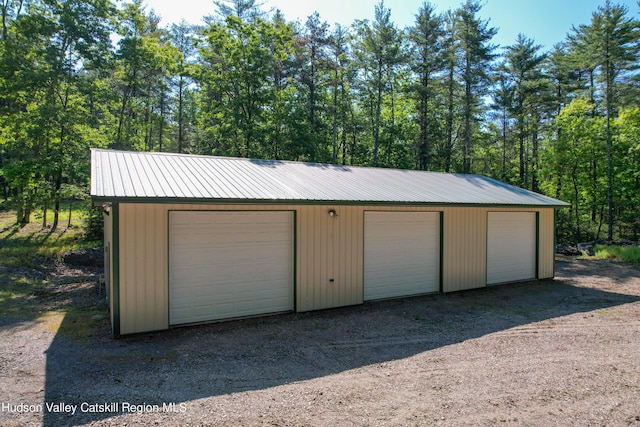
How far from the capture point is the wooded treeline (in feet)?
45.7

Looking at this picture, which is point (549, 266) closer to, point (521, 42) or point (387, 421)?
point (387, 421)

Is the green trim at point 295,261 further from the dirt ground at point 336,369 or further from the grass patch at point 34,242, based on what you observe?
the grass patch at point 34,242

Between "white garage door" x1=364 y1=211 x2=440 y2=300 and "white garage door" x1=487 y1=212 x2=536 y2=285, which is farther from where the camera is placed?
"white garage door" x1=487 y1=212 x2=536 y2=285

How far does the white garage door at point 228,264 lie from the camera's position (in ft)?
19.0

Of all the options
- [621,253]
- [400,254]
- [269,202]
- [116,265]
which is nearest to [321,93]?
[400,254]

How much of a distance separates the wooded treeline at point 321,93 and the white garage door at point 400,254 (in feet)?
34.9

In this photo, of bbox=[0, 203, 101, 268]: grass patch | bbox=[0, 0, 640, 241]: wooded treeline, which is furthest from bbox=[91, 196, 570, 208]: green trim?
bbox=[0, 0, 640, 241]: wooded treeline

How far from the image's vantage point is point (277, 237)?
656cm

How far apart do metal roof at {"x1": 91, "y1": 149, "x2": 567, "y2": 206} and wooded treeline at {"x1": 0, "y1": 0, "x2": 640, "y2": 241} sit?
857cm

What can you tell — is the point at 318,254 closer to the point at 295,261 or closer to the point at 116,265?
the point at 295,261

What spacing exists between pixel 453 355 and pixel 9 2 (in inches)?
819

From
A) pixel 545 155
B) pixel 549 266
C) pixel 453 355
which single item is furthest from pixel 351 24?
pixel 453 355

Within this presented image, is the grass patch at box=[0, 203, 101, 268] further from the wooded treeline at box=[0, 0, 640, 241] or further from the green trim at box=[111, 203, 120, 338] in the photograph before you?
the green trim at box=[111, 203, 120, 338]

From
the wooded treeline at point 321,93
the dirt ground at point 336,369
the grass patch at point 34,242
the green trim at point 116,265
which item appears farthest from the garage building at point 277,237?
the wooded treeline at point 321,93
